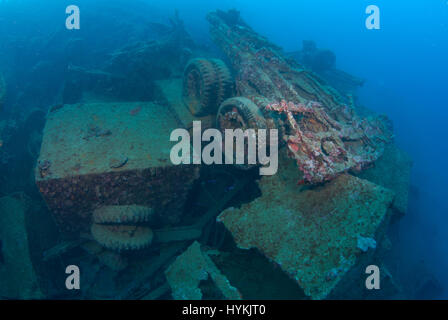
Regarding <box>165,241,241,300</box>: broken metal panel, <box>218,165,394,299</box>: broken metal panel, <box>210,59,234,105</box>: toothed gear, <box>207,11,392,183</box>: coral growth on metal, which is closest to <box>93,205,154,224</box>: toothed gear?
<box>165,241,241,300</box>: broken metal panel

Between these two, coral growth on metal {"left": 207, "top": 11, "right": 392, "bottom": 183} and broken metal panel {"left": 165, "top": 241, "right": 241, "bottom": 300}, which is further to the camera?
coral growth on metal {"left": 207, "top": 11, "right": 392, "bottom": 183}

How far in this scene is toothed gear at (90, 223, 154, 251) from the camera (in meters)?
3.18

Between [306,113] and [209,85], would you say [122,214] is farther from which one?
[306,113]

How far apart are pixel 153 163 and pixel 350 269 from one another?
2.74 metres

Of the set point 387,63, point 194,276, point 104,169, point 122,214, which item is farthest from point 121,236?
point 387,63

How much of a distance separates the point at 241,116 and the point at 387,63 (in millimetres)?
37007

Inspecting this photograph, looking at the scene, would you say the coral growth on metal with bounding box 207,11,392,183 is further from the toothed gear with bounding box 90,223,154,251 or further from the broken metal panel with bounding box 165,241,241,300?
the toothed gear with bounding box 90,223,154,251

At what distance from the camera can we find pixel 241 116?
4047mm

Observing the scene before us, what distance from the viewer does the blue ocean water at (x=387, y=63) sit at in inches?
308

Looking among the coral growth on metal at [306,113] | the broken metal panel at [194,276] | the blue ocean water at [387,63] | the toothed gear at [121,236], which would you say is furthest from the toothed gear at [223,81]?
the blue ocean water at [387,63]

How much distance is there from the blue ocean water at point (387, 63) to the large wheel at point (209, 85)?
17.4 ft

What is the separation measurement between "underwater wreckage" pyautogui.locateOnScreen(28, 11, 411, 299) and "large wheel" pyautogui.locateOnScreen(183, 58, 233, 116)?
22 mm
